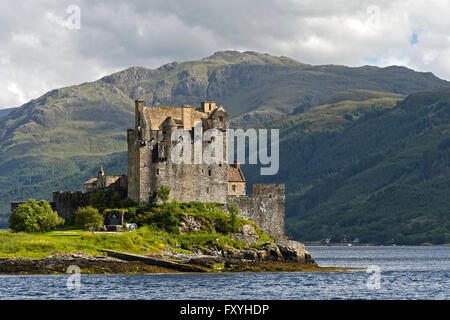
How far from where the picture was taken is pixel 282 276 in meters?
89.4

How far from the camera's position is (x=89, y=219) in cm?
Result: 9819

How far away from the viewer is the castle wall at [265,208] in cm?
10694

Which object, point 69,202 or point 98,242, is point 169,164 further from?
point 69,202

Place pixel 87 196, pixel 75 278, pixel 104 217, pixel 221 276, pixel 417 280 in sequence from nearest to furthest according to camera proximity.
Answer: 1. pixel 75 278
2. pixel 221 276
3. pixel 417 280
4. pixel 104 217
5. pixel 87 196

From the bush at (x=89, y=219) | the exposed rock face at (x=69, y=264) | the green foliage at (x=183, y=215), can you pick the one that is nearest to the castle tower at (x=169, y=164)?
the green foliage at (x=183, y=215)

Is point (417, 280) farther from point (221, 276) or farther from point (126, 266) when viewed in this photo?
point (126, 266)

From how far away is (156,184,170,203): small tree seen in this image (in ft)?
328

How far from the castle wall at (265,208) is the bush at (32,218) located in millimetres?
23900

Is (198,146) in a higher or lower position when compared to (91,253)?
higher

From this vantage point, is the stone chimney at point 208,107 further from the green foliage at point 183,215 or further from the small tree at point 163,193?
the small tree at point 163,193

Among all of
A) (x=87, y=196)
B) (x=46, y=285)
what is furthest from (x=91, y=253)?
(x=87, y=196)

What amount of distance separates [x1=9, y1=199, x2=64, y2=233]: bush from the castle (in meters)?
7.50
